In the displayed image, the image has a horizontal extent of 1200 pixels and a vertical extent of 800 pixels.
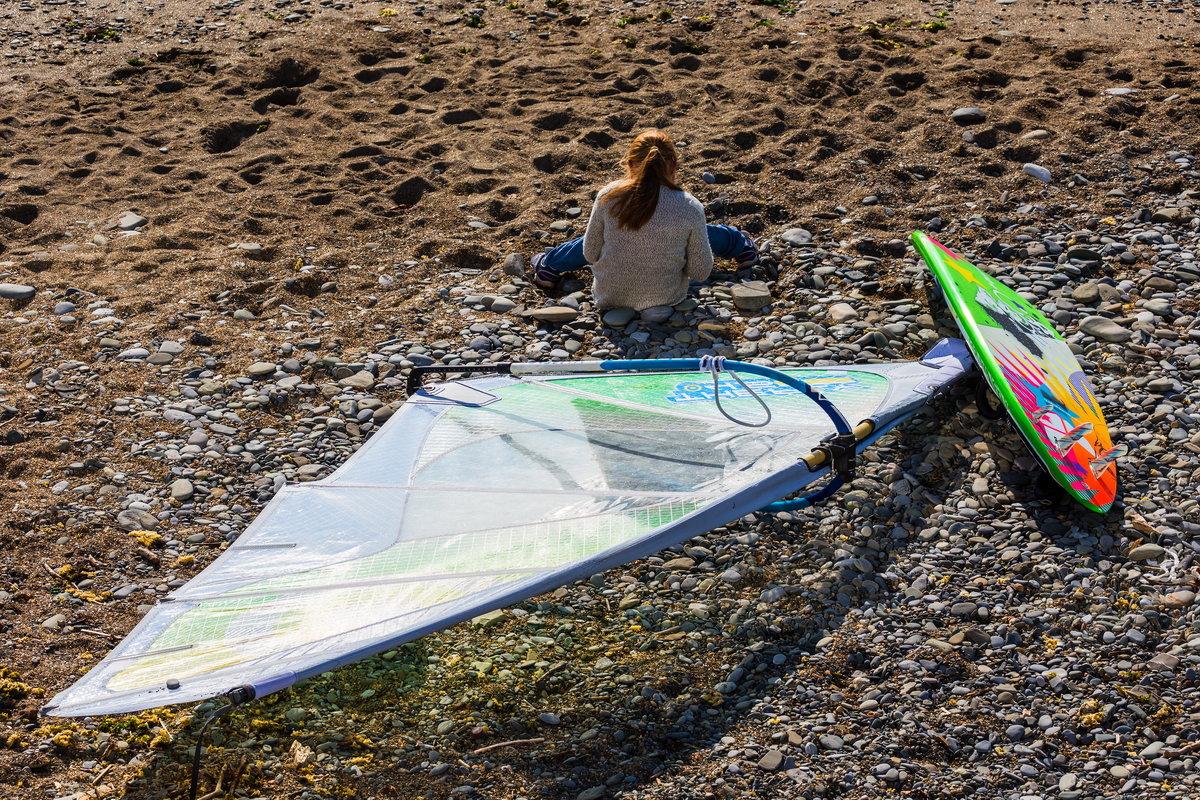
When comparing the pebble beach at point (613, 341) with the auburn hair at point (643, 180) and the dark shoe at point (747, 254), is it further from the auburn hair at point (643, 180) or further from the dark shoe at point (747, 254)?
the auburn hair at point (643, 180)

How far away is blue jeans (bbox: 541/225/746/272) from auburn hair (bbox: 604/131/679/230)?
1.74 ft

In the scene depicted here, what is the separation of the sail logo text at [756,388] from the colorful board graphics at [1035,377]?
0.62 meters

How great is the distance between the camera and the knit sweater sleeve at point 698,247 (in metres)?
5.37

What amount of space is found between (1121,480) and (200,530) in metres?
3.64

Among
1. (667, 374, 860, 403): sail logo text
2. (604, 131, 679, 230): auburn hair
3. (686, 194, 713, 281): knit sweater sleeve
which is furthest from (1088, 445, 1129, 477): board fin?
(604, 131, 679, 230): auburn hair

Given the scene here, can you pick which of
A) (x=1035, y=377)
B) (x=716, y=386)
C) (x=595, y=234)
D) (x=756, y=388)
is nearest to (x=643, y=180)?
(x=595, y=234)

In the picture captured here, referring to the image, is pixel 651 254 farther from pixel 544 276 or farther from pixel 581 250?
pixel 544 276

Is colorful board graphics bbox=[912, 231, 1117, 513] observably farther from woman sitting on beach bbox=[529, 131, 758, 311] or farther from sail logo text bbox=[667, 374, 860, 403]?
woman sitting on beach bbox=[529, 131, 758, 311]

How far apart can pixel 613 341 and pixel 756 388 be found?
115 centimetres

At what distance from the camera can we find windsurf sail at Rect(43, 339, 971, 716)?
326 centimetres

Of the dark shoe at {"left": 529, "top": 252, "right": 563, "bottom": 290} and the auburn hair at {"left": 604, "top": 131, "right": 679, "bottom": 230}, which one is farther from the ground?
the auburn hair at {"left": 604, "top": 131, "right": 679, "bottom": 230}

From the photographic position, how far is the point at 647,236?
5.36m

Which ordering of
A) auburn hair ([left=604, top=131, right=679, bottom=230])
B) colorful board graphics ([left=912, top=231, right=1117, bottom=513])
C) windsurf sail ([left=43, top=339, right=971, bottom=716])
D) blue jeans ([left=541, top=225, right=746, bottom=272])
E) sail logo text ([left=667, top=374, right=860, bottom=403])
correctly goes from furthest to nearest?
blue jeans ([left=541, top=225, right=746, bottom=272]) → auburn hair ([left=604, top=131, right=679, bottom=230]) → sail logo text ([left=667, top=374, right=860, bottom=403]) → colorful board graphics ([left=912, top=231, right=1117, bottom=513]) → windsurf sail ([left=43, top=339, right=971, bottom=716])

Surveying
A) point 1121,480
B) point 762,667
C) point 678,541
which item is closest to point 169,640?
point 678,541
